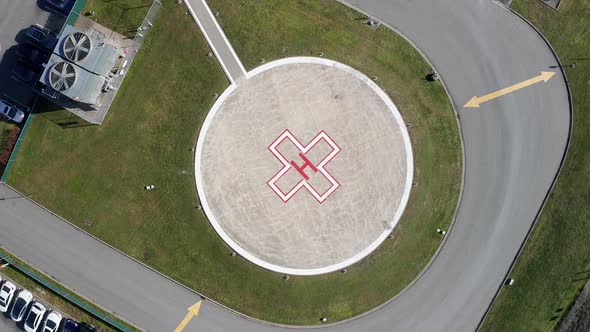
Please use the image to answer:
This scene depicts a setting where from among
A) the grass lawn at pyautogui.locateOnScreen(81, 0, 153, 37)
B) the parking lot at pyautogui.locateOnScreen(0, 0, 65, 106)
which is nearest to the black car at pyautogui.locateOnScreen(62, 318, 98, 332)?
the parking lot at pyautogui.locateOnScreen(0, 0, 65, 106)

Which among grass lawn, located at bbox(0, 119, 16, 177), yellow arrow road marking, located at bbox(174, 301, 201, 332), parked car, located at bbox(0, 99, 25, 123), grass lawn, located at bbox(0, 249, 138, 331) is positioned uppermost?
parked car, located at bbox(0, 99, 25, 123)

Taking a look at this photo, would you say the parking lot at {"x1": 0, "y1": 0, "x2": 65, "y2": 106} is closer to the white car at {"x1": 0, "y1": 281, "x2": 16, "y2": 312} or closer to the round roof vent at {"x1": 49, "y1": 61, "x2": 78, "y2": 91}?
the round roof vent at {"x1": 49, "y1": 61, "x2": 78, "y2": 91}

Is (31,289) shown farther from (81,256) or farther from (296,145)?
(296,145)

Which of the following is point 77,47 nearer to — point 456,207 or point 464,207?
point 456,207

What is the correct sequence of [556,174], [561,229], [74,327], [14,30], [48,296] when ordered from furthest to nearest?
[14,30] < [556,174] < [561,229] < [48,296] < [74,327]

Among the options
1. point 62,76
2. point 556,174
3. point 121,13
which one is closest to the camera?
point 62,76

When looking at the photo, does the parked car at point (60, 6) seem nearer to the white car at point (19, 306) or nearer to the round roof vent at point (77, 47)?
the round roof vent at point (77, 47)

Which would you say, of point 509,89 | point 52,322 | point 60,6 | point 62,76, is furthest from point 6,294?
point 509,89
